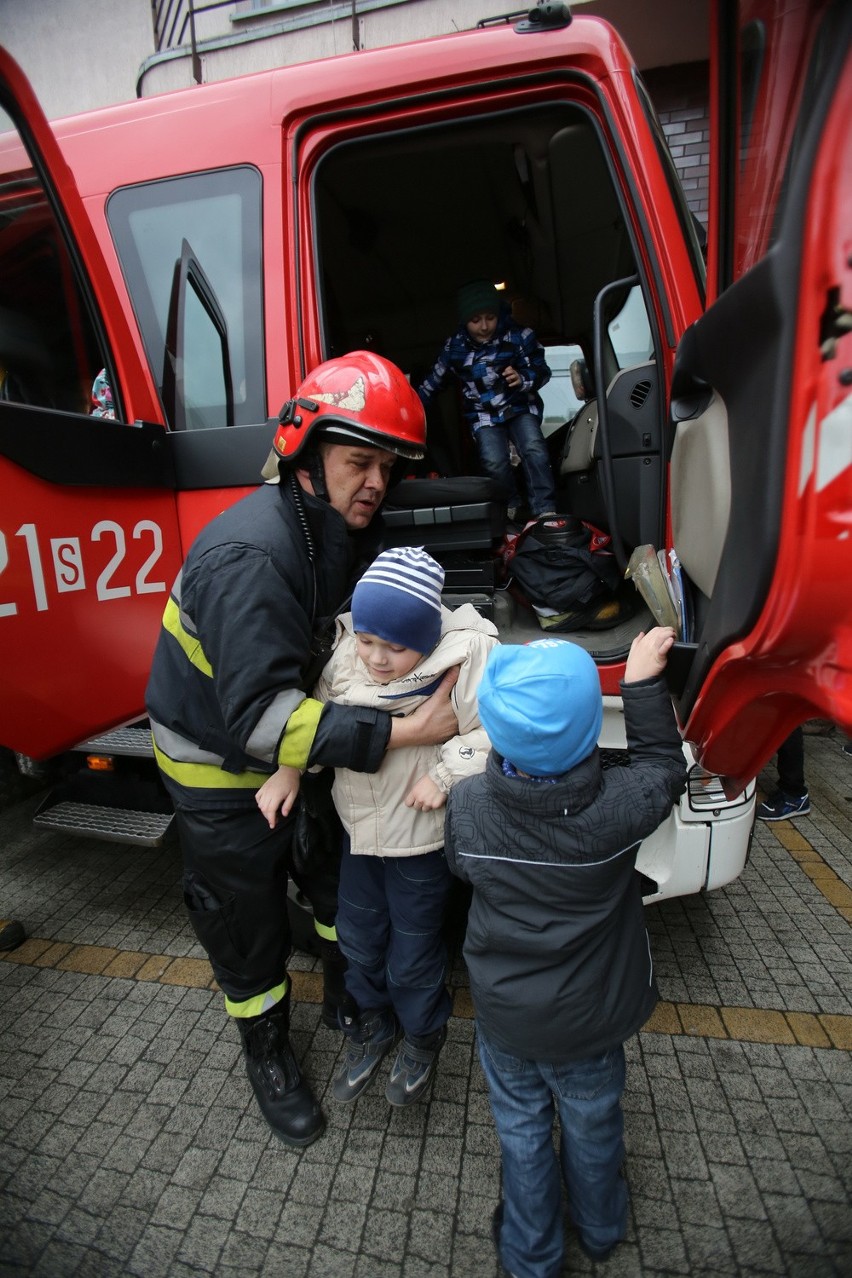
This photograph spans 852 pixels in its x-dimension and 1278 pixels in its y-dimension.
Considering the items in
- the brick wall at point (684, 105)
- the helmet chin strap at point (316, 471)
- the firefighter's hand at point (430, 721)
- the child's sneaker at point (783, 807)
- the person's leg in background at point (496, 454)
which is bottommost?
the child's sneaker at point (783, 807)

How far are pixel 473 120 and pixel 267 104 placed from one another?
0.62 metres

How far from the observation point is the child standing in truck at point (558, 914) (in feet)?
4.14

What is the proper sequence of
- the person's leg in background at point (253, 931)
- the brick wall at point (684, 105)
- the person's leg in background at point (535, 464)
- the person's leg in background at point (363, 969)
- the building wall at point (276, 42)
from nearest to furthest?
the person's leg in background at point (253, 931), the person's leg in background at point (363, 969), the person's leg in background at point (535, 464), the building wall at point (276, 42), the brick wall at point (684, 105)

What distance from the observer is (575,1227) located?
5.30 ft

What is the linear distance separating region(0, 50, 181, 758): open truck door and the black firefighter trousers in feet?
1.54

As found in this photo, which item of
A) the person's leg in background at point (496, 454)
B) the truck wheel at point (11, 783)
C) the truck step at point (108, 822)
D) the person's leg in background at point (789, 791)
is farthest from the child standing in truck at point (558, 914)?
the person's leg in background at point (789, 791)

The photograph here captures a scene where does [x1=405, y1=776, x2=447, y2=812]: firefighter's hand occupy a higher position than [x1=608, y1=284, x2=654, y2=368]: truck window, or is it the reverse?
[x1=608, y1=284, x2=654, y2=368]: truck window

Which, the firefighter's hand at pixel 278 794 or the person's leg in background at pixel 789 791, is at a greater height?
the firefighter's hand at pixel 278 794

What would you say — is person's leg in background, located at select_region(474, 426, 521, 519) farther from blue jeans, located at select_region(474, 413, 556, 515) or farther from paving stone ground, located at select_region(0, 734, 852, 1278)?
paving stone ground, located at select_region(0, 734, 852, 1278)

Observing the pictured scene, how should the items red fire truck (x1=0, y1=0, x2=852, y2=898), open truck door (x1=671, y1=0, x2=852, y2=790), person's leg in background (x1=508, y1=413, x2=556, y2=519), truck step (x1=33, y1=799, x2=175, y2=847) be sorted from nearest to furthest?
open truck door (x1=671, y1=0, x2=852, y2=790), red fire truck (x1=0, y1=0, x2=852, y2=898), truck step (x1=33, y1=799, x2=175, y2=847), person's leg in background (x1=508, y1=413, x2=556, y2=519)

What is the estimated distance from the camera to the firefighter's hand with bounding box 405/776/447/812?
1.63m

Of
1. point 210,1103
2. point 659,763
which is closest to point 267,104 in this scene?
point 659,763

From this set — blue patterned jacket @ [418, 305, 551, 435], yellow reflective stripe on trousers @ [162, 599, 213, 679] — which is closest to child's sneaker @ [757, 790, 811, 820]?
blue patterned jacket @ [418, 305, 551, 435]

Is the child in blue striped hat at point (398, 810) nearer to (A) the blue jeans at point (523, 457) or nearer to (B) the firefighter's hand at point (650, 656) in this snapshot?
(B) the firefighter's hand at point (650, 656)
